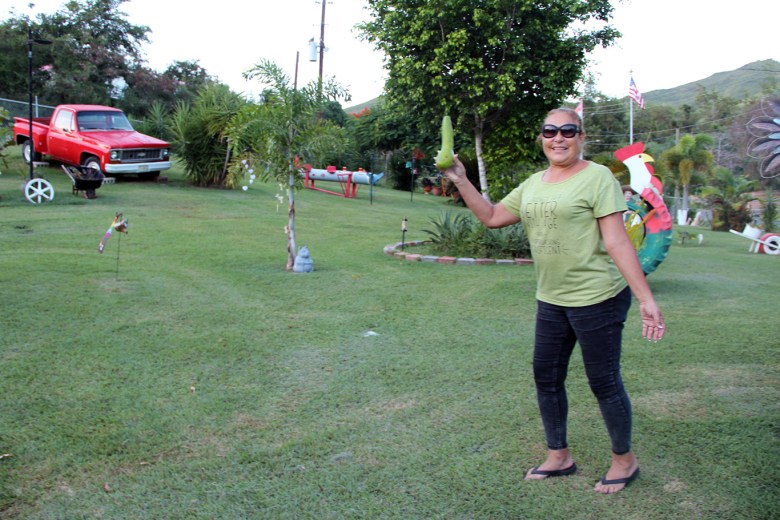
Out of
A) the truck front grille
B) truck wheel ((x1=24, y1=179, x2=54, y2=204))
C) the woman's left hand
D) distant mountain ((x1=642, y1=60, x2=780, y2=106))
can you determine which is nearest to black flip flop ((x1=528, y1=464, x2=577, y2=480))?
the woman's left hand

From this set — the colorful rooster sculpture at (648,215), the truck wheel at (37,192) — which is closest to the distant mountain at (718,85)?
the truck wheel at (37,192)

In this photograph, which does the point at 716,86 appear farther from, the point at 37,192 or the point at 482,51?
the point at 37,192

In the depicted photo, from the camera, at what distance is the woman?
307cm

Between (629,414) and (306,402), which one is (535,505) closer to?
(629,414)

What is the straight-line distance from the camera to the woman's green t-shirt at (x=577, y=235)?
3.08 meters

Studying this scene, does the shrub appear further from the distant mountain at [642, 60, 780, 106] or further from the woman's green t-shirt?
the distant mountain at [642, 60, 780, 106]

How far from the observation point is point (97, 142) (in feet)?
55.3

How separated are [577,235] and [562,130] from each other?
0.49 meters

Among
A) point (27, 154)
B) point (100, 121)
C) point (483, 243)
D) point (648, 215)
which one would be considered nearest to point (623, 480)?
point (648, 215)

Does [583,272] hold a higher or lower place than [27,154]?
lower

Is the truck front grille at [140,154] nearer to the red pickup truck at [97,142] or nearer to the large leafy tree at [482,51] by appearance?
the red pickup truck at [97,142]

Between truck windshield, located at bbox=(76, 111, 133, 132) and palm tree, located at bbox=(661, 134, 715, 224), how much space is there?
25181 mm

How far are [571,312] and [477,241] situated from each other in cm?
818

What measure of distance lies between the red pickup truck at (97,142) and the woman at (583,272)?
15484mm
